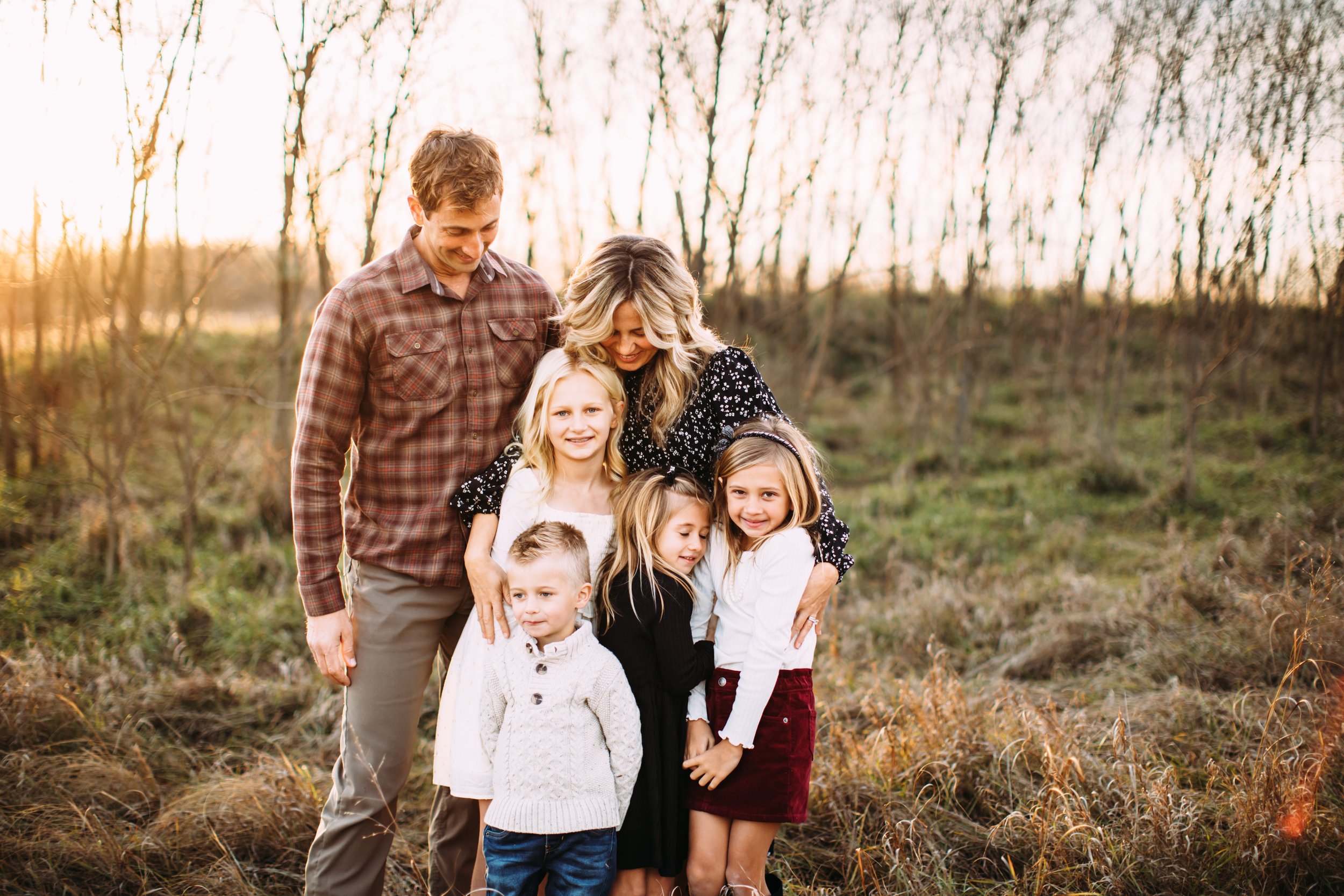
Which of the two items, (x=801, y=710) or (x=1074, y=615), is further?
(x=1074, y=615)

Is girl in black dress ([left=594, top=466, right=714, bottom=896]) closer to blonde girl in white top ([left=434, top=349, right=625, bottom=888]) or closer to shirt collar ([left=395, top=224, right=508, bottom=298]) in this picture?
blonde girl in white top ([left=434, top=349, right=625, bottom=888])

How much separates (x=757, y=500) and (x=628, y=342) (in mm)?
601

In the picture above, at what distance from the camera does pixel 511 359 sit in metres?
2.46

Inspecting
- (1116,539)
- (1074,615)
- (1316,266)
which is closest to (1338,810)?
(1074,615)

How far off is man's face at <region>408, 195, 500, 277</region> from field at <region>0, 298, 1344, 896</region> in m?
1.71

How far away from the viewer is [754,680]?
212 centimetres

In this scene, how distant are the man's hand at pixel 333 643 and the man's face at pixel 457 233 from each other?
1.06 metres

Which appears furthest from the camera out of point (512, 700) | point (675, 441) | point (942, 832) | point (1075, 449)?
point (1075, 449)

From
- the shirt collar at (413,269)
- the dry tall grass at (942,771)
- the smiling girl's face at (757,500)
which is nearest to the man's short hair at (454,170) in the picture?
the shirt collar at (413,269)

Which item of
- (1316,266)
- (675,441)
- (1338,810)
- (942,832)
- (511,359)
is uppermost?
(1316,266)

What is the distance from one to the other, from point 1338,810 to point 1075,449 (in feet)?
25.2

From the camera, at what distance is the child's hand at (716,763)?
211 centimetres

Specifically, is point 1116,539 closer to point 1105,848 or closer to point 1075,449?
point 1075,449

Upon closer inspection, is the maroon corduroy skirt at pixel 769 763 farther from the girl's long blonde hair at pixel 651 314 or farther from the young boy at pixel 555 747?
the girl's long blonde hair at pixel 651 314
